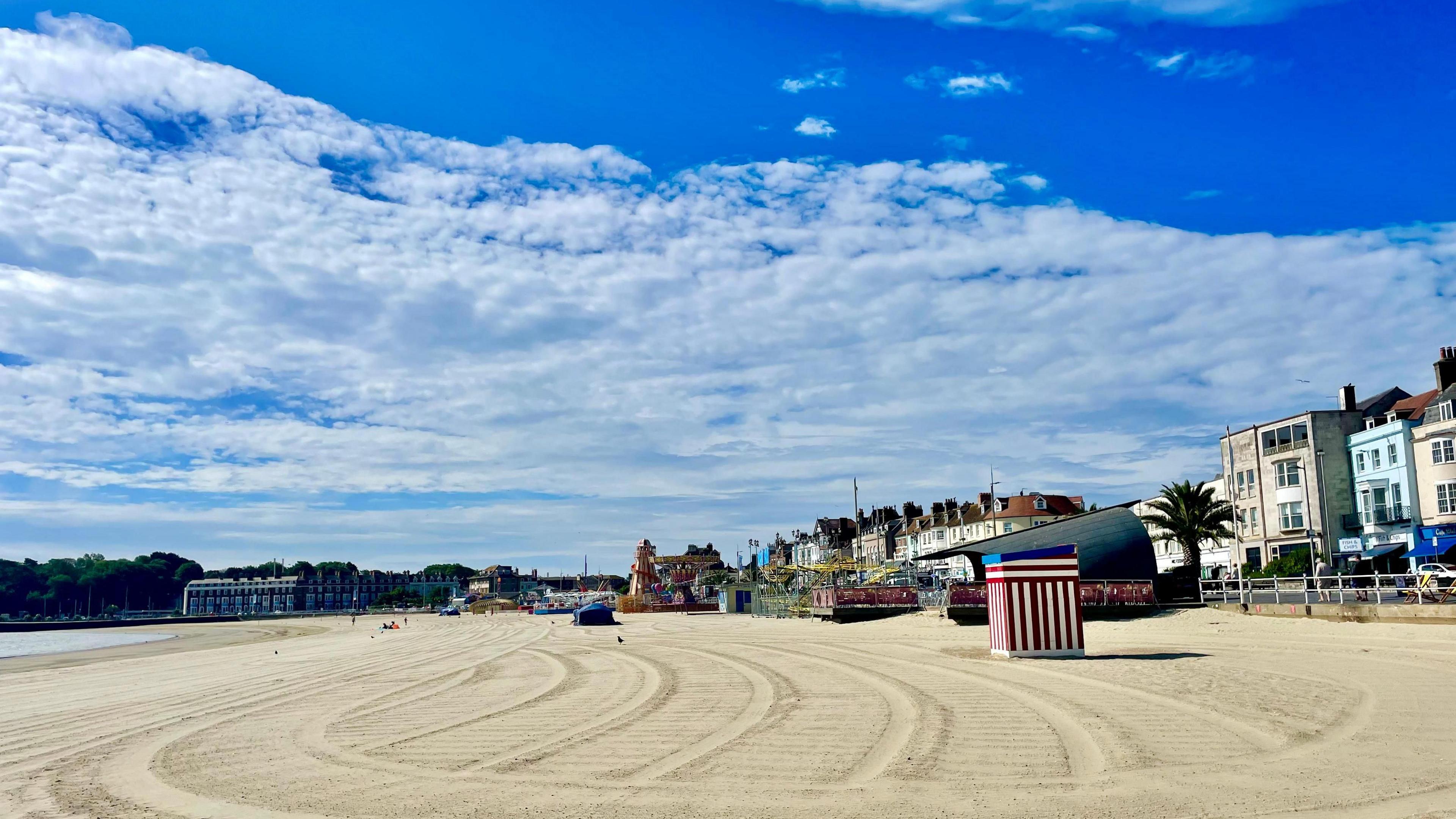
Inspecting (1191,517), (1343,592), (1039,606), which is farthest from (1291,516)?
(1039,606)

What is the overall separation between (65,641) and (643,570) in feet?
169

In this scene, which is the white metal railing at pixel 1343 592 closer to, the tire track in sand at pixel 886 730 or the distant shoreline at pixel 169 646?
the tire track in sand at pixel 886 730

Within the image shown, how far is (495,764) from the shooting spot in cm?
982

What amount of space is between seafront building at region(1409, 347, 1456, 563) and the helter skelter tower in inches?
2401

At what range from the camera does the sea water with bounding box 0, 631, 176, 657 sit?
6275cm

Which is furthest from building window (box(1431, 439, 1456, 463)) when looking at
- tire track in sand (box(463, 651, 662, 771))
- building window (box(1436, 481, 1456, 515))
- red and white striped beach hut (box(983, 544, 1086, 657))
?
tire track in sand (box(463, 651, 662, 771))

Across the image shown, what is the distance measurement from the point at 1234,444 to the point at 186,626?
124324mm

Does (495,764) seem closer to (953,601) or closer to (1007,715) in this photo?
(1007,715)

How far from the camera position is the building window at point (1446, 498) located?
50812 mm

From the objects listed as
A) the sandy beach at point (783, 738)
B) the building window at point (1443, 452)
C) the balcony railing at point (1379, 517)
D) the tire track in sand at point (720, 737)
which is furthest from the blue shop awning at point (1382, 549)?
the tire track in sand at point (720, 737)

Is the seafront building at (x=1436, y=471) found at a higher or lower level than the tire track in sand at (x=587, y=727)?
higher

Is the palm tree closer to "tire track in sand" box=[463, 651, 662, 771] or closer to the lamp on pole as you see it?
the lamp on pole

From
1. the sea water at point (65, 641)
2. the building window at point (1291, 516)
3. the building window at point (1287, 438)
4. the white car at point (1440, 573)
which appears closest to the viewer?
the white car at point (1440, 573)

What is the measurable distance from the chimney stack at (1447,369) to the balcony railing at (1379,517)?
753 centimetres
